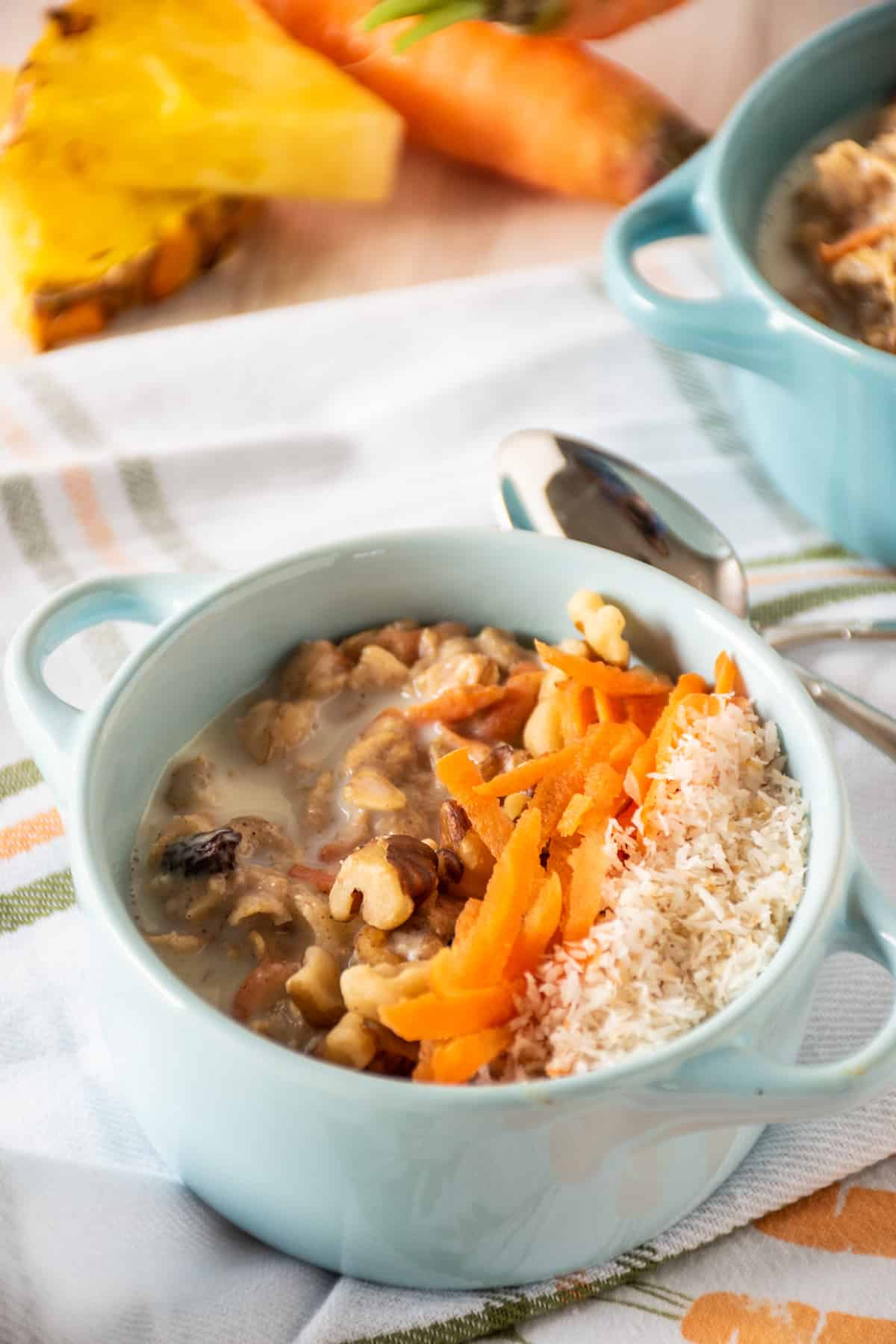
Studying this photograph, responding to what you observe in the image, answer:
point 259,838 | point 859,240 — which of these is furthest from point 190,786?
point 859,240

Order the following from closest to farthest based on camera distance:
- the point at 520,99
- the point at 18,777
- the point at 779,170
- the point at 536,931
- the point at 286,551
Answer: the point at 536,931 < the point at 18,777 < the point at 286,551 < the point at 779,170 < the point at 520,99

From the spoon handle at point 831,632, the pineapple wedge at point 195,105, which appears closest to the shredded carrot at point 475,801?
the spoon handle at point 831,632

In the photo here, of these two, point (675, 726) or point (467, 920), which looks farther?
point (675, 726)

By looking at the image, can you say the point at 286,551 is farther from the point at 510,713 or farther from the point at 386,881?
A: the point at 386,881

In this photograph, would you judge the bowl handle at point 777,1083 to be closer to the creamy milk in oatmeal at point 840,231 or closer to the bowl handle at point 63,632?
the bowl handle at point 63,632

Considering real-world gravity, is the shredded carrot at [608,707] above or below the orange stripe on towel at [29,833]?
above

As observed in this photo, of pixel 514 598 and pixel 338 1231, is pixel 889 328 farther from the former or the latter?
pixel 338 1231

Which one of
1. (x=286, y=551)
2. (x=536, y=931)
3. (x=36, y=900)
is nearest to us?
(x=536, y=931)
